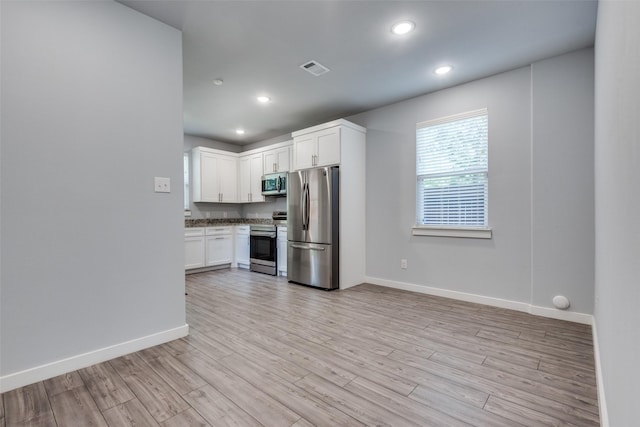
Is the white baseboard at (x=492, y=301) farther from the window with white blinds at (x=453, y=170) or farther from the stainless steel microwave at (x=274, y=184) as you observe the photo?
the stainless steel microwave at (x=274, y=184)

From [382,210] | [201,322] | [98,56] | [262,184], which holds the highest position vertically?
[98,56]

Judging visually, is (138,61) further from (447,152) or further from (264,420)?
(447,152)

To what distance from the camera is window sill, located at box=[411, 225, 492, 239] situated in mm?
3455

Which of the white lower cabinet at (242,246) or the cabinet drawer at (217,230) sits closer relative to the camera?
the cabinet drawer at (217,230)

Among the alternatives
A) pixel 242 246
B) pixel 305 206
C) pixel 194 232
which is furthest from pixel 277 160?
pixel 194 232

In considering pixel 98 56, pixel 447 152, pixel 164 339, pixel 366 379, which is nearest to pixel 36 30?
pixel 98 56

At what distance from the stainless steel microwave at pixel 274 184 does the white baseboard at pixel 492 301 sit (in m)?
2.29

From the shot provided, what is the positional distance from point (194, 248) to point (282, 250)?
64.1 inches

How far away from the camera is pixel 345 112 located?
185 inches

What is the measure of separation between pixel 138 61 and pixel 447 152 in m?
3.42

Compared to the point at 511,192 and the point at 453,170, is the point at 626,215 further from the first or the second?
the point at 453,170

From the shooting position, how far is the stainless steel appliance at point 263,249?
208 inches

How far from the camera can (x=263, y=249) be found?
548 cm

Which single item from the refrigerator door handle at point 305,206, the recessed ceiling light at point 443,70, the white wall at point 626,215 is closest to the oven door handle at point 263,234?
the refrigerator door handle at point 305,206
